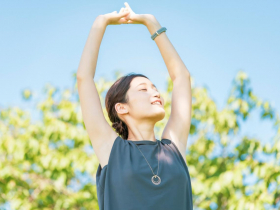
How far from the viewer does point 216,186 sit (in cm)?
418

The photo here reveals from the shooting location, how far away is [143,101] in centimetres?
186

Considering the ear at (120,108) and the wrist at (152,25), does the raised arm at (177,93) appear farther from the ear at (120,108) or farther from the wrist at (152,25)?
the ear at (120,108)

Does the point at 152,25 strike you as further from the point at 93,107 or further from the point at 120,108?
the point at 93,107

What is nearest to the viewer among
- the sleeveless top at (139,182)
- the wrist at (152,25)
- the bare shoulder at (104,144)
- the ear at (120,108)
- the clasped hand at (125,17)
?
the sleeveless top at (139,182)

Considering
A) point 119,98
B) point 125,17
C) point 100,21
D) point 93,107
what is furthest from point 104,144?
point 125,17

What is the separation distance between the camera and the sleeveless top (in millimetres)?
1604

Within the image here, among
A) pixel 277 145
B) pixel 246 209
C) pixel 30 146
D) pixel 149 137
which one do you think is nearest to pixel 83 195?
pixel 30 146

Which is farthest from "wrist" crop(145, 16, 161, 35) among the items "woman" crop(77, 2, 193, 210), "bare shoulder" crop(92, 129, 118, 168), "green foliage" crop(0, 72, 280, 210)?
"green foliage" crop(0, 72, 280, 210)

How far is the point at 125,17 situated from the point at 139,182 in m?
0.88

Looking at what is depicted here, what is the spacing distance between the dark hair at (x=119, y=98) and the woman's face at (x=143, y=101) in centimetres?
3

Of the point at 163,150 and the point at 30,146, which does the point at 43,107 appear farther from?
the point at 163,150

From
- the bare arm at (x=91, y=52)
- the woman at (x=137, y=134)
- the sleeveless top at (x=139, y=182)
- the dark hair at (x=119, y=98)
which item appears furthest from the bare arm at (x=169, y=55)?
the sleeveless top at (x=139, y=182)

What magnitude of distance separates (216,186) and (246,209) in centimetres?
40

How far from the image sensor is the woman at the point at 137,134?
163 cm
